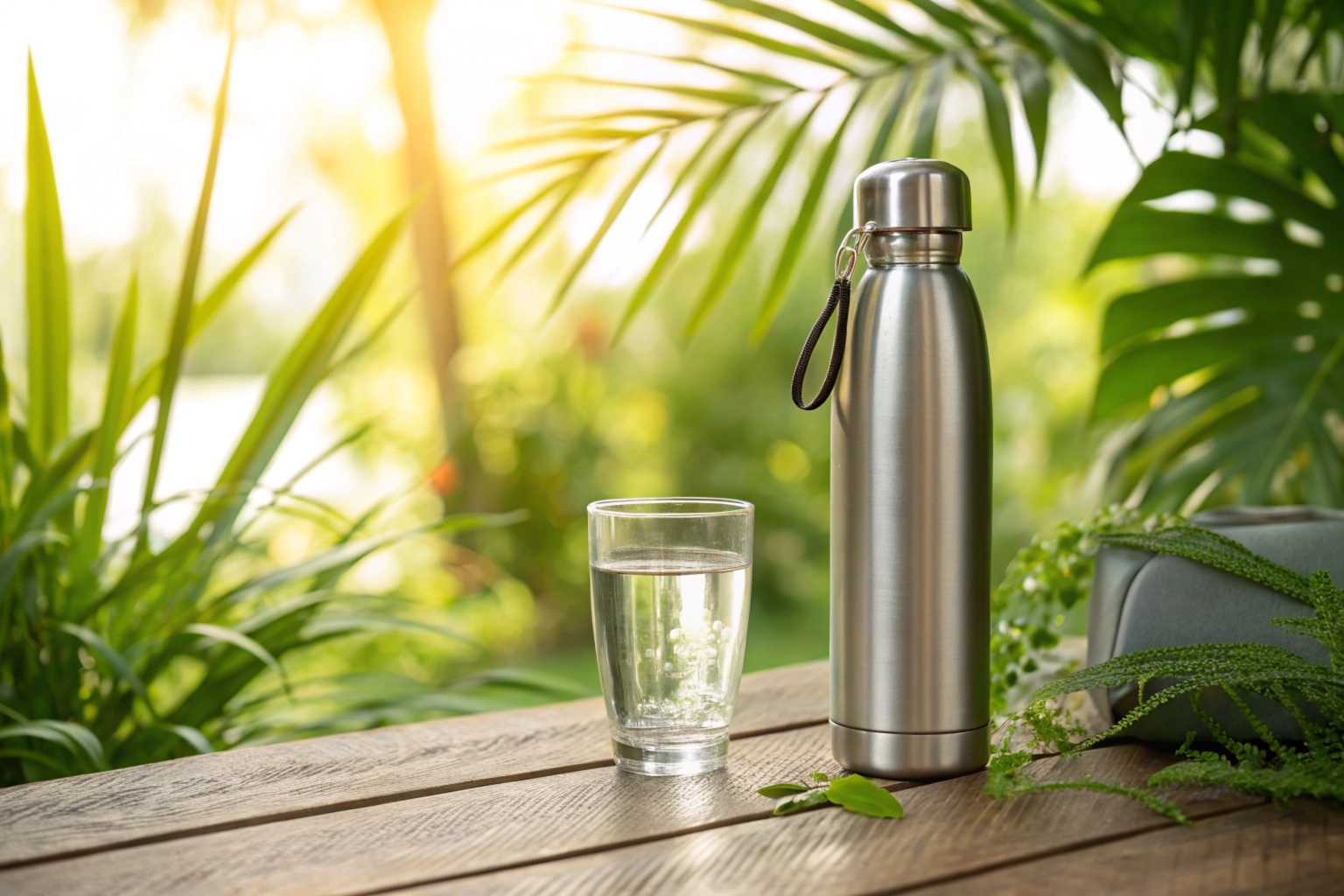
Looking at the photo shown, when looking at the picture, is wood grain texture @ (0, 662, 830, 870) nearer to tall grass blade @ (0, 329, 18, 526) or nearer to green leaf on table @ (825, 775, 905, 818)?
green leaf on table @ (825, 775, 905, 818)

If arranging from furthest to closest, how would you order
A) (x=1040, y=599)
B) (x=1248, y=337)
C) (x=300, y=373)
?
(x=1248, y=337) → (x=300, y=373) → (x=1040, y=599)

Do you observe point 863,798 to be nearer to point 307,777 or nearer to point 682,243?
point 307,777

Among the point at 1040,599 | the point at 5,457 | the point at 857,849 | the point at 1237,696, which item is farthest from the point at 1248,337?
the point at 5,457

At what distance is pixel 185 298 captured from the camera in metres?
1.02

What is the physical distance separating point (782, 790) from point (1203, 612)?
0.97ft

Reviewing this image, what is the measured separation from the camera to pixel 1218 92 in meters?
1.02

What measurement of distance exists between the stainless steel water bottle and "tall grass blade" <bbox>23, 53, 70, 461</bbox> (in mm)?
796

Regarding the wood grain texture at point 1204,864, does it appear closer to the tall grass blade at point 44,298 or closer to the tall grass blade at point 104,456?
the tall grass blade at point 104,456

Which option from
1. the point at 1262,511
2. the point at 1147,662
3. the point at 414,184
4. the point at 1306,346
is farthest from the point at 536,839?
the point at 414,184

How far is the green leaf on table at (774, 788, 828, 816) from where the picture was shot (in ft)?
1.97

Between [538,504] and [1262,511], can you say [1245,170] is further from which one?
[538,504]

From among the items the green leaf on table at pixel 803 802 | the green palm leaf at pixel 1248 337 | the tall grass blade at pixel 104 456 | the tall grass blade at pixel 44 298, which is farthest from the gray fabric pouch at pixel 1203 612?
the tall grass blade at pixel 44 298

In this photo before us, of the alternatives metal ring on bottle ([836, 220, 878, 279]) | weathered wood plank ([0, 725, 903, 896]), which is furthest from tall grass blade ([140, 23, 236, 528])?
metal ring on bottle ([836, 220, 878, 279])

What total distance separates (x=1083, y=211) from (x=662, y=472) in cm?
233
